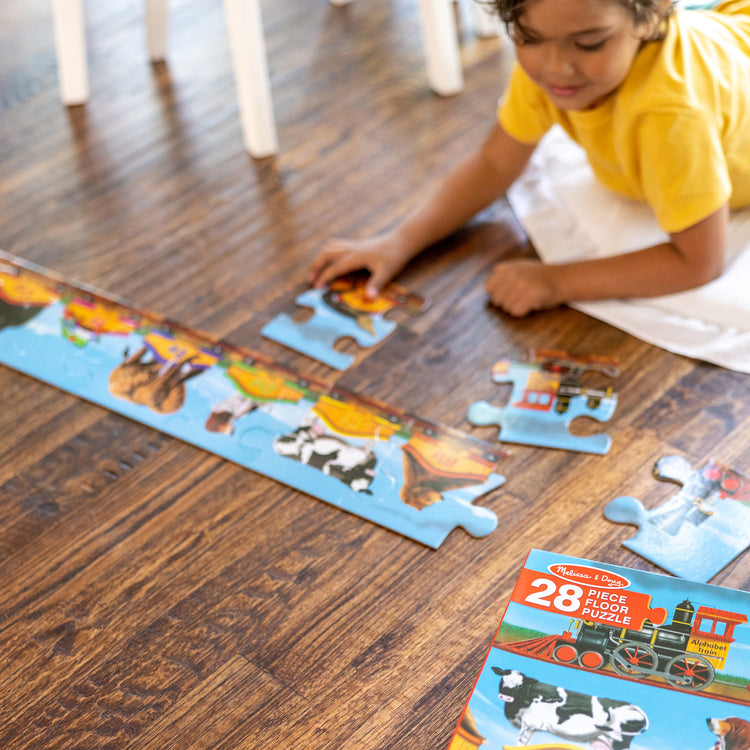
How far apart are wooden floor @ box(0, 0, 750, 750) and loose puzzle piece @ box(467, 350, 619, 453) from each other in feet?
0.06

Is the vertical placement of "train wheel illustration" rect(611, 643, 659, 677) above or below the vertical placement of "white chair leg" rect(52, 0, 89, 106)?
below

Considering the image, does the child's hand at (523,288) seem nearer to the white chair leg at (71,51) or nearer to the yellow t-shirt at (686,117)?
the yellow t-shirt at (686,117)

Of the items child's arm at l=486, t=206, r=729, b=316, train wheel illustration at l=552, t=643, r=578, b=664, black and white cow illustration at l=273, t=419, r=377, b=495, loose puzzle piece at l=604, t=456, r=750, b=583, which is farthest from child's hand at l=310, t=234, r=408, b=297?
train wheel illustration at l=552, t=643, r=578, b=664

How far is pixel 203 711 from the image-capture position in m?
0.82

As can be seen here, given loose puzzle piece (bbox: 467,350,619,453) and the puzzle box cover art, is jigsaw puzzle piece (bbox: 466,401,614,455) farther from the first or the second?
the puzzle box cover art

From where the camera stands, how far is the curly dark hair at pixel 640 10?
961 mm

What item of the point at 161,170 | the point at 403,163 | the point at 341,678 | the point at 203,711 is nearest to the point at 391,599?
the point at 341,678

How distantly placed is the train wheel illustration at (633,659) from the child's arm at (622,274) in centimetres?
48

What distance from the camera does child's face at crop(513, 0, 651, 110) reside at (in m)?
0.95

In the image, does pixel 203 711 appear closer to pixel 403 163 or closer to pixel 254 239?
pixel 254 239

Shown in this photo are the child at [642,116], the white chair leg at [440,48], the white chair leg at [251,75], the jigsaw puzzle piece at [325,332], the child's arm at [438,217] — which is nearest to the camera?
the child at [642,116]

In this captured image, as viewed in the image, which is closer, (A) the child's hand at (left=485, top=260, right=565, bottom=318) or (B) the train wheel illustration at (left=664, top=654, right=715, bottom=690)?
(B) the train wheel illustration at (left=664, top=654, right=715, bottom=690)

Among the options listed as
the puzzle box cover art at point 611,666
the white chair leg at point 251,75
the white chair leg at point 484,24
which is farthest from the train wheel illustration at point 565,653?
the white chair leg at point 484,24

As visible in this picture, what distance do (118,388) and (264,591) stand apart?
35 centimetres
